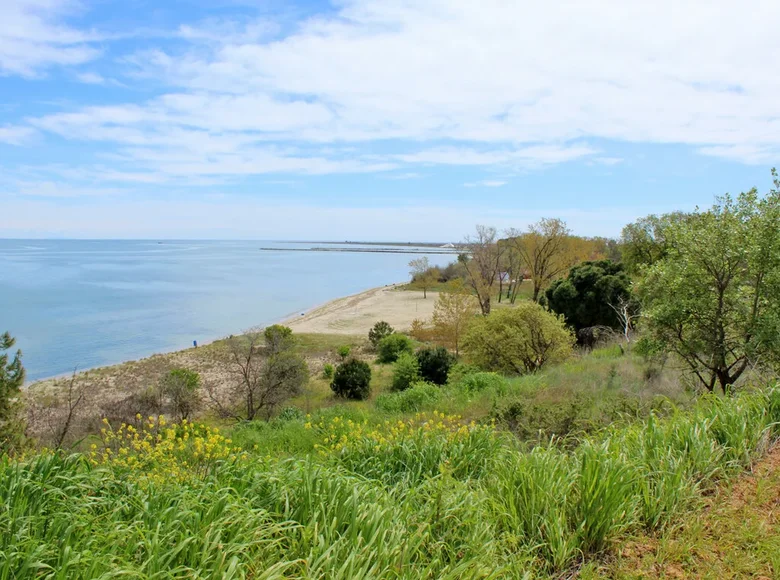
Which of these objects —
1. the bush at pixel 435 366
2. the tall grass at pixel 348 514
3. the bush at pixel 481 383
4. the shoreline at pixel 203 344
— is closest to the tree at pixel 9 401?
the tall grass at pixel 348 514

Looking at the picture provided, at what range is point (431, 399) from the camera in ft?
44.7

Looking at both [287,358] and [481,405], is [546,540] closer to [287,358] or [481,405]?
[481,405]

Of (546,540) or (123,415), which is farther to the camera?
(123,415)

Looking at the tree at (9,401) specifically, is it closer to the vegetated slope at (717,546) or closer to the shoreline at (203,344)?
the vegetated slope at (717,546)

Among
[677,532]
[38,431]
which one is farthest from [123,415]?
[677,532]

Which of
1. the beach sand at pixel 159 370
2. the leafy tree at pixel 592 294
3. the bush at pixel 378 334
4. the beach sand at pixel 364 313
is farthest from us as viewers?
the beach sand at pixel 364 313

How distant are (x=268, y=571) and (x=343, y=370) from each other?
20443 mm

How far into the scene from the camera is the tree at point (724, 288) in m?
8.01

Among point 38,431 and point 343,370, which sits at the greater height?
point 343,370

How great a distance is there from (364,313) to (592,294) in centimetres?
2978

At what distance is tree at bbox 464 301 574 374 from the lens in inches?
784

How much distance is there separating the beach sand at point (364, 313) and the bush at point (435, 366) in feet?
61.0

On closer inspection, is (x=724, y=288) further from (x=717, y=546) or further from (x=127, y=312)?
(x=127, y=312)

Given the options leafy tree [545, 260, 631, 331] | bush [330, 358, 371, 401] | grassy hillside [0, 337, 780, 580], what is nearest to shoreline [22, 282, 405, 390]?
bush [330, 358, 371, 401]
